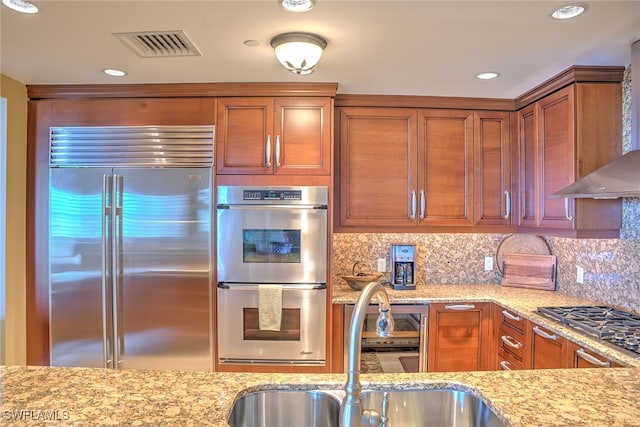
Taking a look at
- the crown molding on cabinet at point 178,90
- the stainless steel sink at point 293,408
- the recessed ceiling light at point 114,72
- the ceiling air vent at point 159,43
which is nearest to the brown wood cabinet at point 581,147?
the crown molding on cabinet at point 178,90

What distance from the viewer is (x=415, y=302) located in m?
2.81

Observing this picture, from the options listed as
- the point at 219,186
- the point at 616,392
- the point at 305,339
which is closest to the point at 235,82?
the point at 219,186

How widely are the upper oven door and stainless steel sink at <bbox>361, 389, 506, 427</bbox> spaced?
1479 millimetres

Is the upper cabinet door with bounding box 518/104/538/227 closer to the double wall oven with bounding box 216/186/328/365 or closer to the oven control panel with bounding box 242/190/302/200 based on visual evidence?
the double wall oven with bounding box 216/186/328/365

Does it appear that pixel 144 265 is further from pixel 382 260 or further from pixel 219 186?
pixel 382 260

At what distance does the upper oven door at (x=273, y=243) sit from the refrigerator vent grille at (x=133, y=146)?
1.43 feet

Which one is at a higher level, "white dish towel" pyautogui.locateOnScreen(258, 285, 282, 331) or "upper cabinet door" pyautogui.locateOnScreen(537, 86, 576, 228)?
"upper cabinet door" pyautogui.locateOnScreen(537, 86, 576, 228)

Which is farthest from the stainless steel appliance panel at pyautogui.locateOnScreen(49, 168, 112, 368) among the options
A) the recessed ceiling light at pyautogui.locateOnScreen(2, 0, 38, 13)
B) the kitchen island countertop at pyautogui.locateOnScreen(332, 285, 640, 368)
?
the kitchen island countertop at pyautogui.locateOnScreen(332, 285, 640, 368)

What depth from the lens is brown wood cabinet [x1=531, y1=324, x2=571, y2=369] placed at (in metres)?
2.10

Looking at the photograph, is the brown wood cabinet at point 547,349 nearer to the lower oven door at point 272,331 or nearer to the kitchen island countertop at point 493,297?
the kitchen island countertop at point 493,297

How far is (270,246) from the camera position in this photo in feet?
9.04

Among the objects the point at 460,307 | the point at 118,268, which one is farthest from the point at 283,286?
the point at 460,307

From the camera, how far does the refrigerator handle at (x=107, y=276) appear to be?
2.76 meters

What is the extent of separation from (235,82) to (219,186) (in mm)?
716
